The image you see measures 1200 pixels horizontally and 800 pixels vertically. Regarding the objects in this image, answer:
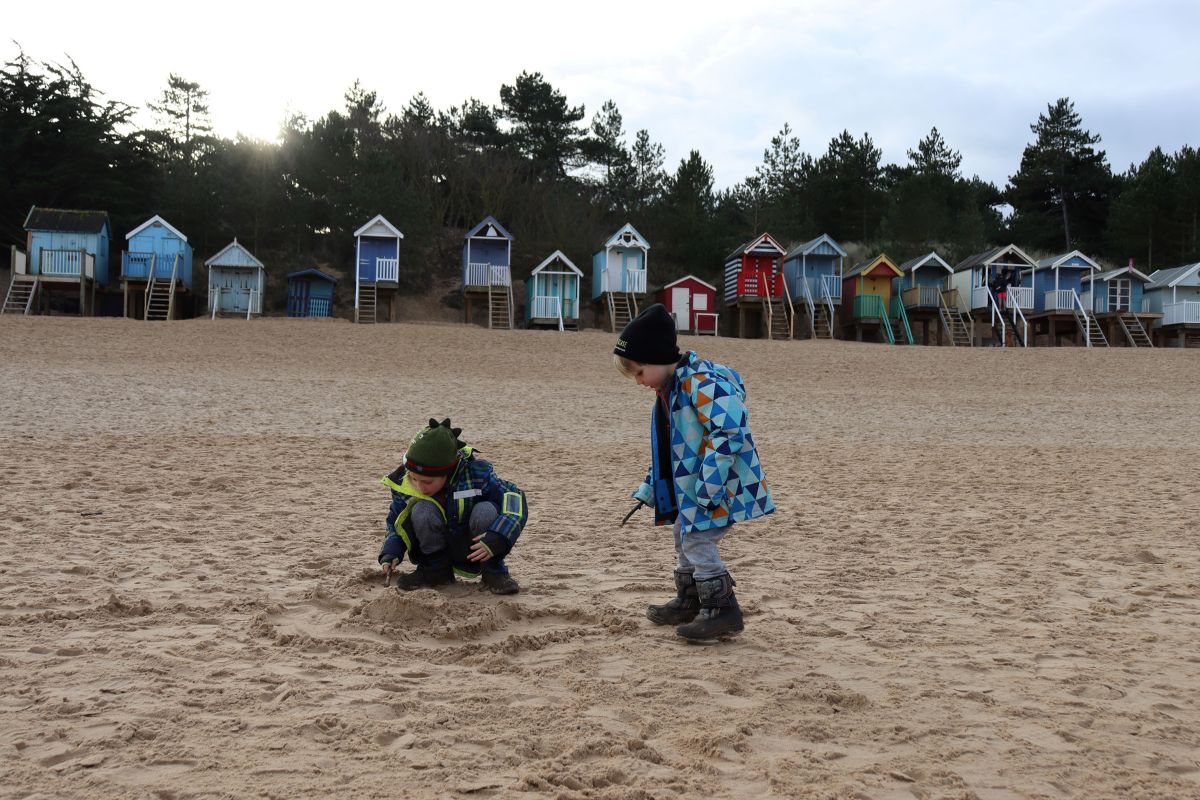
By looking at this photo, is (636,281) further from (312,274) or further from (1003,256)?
(1003,256)

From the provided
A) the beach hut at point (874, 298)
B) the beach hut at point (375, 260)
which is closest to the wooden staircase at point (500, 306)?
the beach hut at point (375, 260)

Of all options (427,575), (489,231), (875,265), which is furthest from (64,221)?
(427,575)

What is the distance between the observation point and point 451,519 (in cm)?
535

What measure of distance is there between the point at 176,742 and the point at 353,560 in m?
3.30

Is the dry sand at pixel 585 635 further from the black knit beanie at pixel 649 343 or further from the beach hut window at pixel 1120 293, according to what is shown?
the beach hut window at pixel 1120 293

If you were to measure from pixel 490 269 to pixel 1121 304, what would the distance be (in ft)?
95.5

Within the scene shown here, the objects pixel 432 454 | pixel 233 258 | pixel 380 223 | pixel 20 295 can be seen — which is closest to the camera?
pixel 432 454

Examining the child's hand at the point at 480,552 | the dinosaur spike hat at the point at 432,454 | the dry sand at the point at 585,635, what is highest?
the dinosaur spike hat at the point at 432,454

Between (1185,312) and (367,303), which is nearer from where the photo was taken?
(367,303)

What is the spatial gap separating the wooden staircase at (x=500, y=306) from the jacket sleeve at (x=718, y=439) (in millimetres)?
33939

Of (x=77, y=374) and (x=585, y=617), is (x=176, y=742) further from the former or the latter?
(x=77, y=374)

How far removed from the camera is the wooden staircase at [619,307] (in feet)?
134

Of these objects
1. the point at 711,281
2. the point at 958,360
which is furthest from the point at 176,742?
the point at 711,281

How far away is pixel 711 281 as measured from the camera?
5012cm
